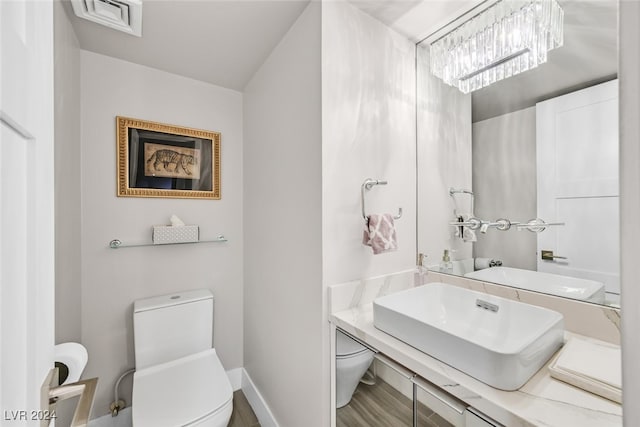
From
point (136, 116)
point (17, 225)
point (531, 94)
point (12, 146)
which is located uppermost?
point (136, 116)

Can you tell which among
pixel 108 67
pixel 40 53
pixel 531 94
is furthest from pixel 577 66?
pixel 108 67

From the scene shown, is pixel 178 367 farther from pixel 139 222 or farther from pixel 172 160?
pixel 172 160

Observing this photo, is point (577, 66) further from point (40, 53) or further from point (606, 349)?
point (40, 53)

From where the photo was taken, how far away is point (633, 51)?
286 millimetres

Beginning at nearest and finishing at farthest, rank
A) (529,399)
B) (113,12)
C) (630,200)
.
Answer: (630,200)
(529,399)
(113,12)

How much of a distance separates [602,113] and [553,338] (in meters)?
0.80

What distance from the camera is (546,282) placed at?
3.53 feet

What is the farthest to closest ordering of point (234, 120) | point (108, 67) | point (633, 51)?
point (234, 120)
point (108, 67)
point (633, 51)

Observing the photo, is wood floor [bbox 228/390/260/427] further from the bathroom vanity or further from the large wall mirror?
the large wall mirror

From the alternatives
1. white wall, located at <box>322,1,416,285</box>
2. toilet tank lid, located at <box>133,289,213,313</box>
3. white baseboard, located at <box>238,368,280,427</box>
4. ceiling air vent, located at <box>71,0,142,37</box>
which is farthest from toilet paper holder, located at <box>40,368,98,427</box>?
ceiling air vent, located at <box>71,0,142,37</box>

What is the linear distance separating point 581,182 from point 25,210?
1.54m

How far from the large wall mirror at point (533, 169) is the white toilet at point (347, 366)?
0.67 m

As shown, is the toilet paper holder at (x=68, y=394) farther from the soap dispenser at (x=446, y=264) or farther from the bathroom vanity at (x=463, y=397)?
the soap dispenser at (x=446, y=264)

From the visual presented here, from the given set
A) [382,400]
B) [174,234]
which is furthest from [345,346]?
[174,234]
